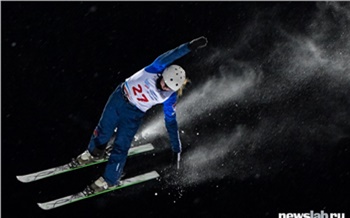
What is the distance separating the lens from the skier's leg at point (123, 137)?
7281mm

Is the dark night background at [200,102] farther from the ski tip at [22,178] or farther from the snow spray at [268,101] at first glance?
the ski tip at [22,178]

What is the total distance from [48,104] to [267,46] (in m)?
3.44

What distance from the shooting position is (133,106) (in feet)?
23.9

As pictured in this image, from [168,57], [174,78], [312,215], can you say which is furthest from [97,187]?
[312,215]

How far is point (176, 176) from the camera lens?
8.22 metres

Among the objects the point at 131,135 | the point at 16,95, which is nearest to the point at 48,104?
the point at 16,95

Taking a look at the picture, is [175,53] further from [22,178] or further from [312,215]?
[312,215]

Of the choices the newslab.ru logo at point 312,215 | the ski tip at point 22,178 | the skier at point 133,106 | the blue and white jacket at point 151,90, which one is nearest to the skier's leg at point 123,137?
the skier at point 133,106

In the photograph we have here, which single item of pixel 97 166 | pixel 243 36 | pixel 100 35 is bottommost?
pixel 97 166

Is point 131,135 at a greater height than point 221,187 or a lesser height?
greater

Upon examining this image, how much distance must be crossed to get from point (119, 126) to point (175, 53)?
111cm

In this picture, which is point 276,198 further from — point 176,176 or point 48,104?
point 48,104

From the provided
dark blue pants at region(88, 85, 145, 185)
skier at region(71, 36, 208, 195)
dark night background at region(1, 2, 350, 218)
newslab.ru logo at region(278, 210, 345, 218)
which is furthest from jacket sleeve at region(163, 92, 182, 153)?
newslab.ru logo at region(278, 210, 345, 218)

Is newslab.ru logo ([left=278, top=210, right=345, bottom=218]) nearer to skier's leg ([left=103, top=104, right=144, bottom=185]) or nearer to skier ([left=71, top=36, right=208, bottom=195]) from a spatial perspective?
skier ([left=71, top=36, right=208, bottom=195])
